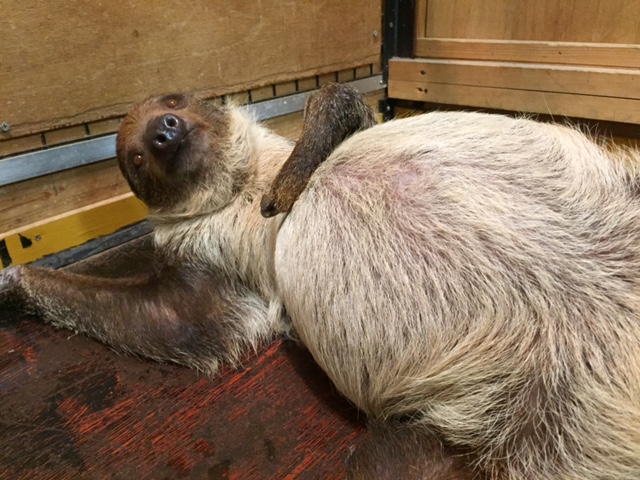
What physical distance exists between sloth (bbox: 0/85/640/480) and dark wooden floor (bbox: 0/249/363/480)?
0.10m

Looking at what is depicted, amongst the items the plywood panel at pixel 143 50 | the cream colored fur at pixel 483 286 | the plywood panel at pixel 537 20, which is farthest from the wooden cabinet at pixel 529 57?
the cream colored fur at pixel 483 286

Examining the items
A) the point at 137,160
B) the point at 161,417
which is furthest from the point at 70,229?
the point at 161,417

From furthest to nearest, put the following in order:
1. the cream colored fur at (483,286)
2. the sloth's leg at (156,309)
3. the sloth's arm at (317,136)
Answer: the sloth's leg at (156,309) → the sloth's arm at (317,136) → the cream colored fur at (483,286)

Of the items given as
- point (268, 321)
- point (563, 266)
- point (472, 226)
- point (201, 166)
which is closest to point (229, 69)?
point (201, 166)

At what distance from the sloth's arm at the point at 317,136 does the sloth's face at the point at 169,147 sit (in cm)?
42

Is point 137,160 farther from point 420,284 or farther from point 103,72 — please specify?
point 420,284

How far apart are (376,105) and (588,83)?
1370 mm

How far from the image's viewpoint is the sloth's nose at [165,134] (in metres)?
1.95

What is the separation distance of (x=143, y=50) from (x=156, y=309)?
1.25 meters

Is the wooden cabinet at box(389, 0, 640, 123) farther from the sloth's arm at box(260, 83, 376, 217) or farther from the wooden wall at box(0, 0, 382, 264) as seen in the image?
the sloth's arm at box(260, 83, 376, 217)

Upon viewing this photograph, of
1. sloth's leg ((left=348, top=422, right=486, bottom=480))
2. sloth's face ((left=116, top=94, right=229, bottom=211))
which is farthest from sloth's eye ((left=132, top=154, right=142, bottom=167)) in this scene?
sloth's leg ((left=348, top=422, right=486, bottom=480))

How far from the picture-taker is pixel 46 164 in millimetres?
2238

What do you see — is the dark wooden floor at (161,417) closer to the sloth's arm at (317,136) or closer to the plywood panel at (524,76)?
the sloth's arm at (317,136)

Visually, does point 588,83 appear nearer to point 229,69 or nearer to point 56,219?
point 229,69
